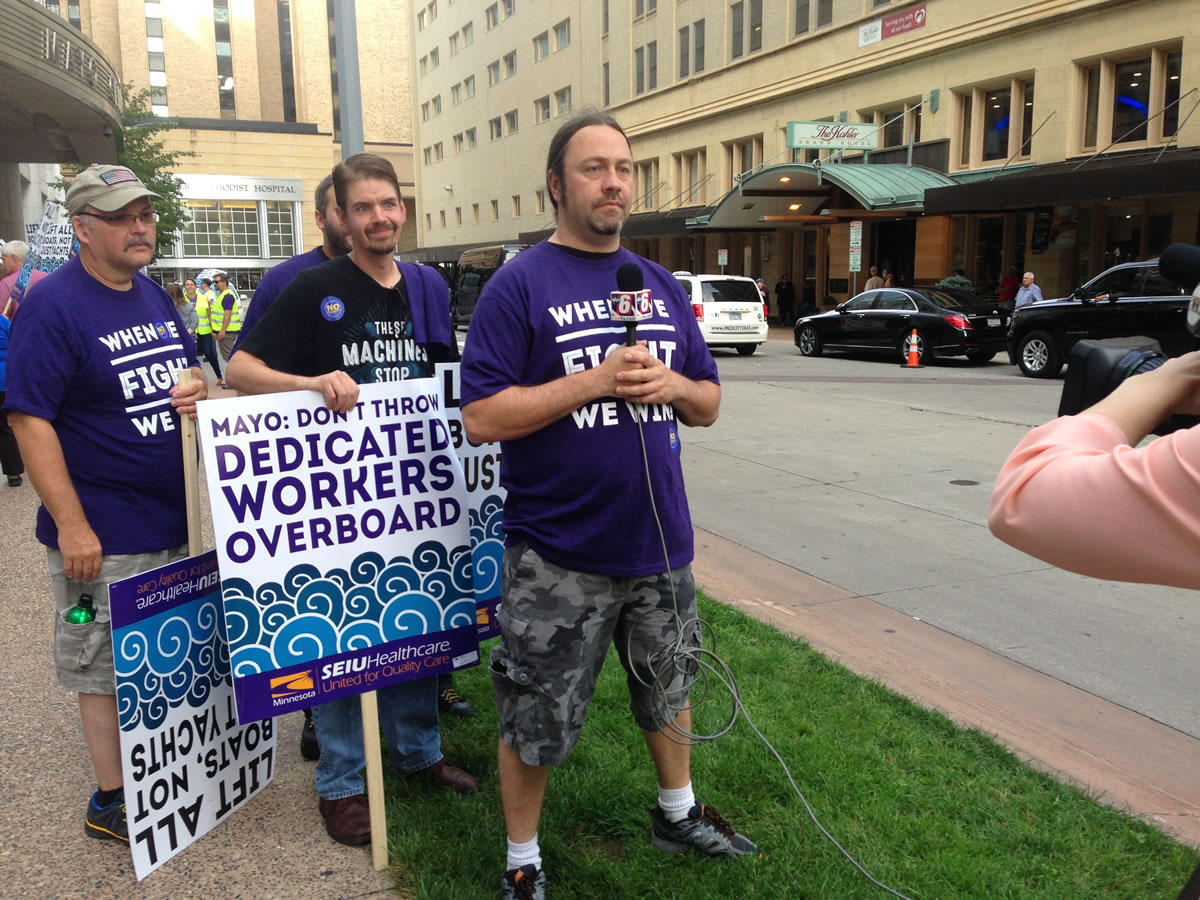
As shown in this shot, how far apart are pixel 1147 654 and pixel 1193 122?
846 inches

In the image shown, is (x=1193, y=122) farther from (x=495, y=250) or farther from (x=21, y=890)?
(x=21, y=890)

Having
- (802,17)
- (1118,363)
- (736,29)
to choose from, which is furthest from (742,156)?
(1118,363)

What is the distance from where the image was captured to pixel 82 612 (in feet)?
9.73

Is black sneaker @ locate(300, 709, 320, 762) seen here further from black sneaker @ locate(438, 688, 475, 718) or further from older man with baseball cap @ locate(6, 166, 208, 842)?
older man with baseball cap @ locate(6, 166, 208, 842)

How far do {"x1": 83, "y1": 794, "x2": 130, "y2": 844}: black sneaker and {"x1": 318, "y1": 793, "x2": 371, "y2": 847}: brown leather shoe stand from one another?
1.96 feet

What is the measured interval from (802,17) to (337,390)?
35490 millimetres

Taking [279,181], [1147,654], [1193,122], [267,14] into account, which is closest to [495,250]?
[1193,122]

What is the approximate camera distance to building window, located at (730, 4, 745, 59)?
3734 cm

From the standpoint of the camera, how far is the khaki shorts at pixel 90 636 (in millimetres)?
2986

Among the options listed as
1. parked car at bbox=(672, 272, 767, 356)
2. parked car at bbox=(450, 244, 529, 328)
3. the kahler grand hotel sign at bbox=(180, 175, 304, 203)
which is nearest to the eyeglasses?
parked car at bbox=(672, 272, 767, 356)

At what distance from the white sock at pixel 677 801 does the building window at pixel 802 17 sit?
115 ft

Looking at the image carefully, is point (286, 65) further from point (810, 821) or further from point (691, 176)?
point (810, 821)

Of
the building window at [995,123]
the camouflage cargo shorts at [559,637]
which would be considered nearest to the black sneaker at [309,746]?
the camouflage cargo shorts at [559,637]

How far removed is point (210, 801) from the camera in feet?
10.3
